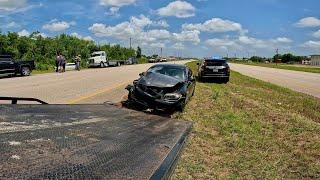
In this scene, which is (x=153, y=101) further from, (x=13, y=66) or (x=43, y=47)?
(x=43, y=47)

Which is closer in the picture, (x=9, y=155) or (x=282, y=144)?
(x=9, y=155)

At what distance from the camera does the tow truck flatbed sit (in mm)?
3346

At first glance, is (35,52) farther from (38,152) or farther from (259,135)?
(38,152)

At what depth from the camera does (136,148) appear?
488 cm

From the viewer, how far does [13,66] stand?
32.6 meters

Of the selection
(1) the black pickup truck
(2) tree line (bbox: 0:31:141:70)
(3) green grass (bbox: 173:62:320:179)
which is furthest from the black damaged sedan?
(2) tree line (bbox: 0:31:141:70)

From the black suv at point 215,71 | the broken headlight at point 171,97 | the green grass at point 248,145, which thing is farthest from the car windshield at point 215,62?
the broken headlight at point 171,97

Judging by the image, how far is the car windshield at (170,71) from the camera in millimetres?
15000

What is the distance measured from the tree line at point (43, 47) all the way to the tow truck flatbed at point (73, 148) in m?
44.2

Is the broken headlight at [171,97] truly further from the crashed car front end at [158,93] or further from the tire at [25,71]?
the tire at [25,71]

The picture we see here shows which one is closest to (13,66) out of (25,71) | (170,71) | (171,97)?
(25,71)

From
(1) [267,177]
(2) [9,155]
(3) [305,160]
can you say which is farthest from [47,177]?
(3) [305,160]

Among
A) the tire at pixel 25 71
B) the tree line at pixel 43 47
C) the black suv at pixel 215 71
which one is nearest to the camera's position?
the black suv at pixel 215 71

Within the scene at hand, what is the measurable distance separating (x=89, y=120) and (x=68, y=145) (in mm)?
1751
